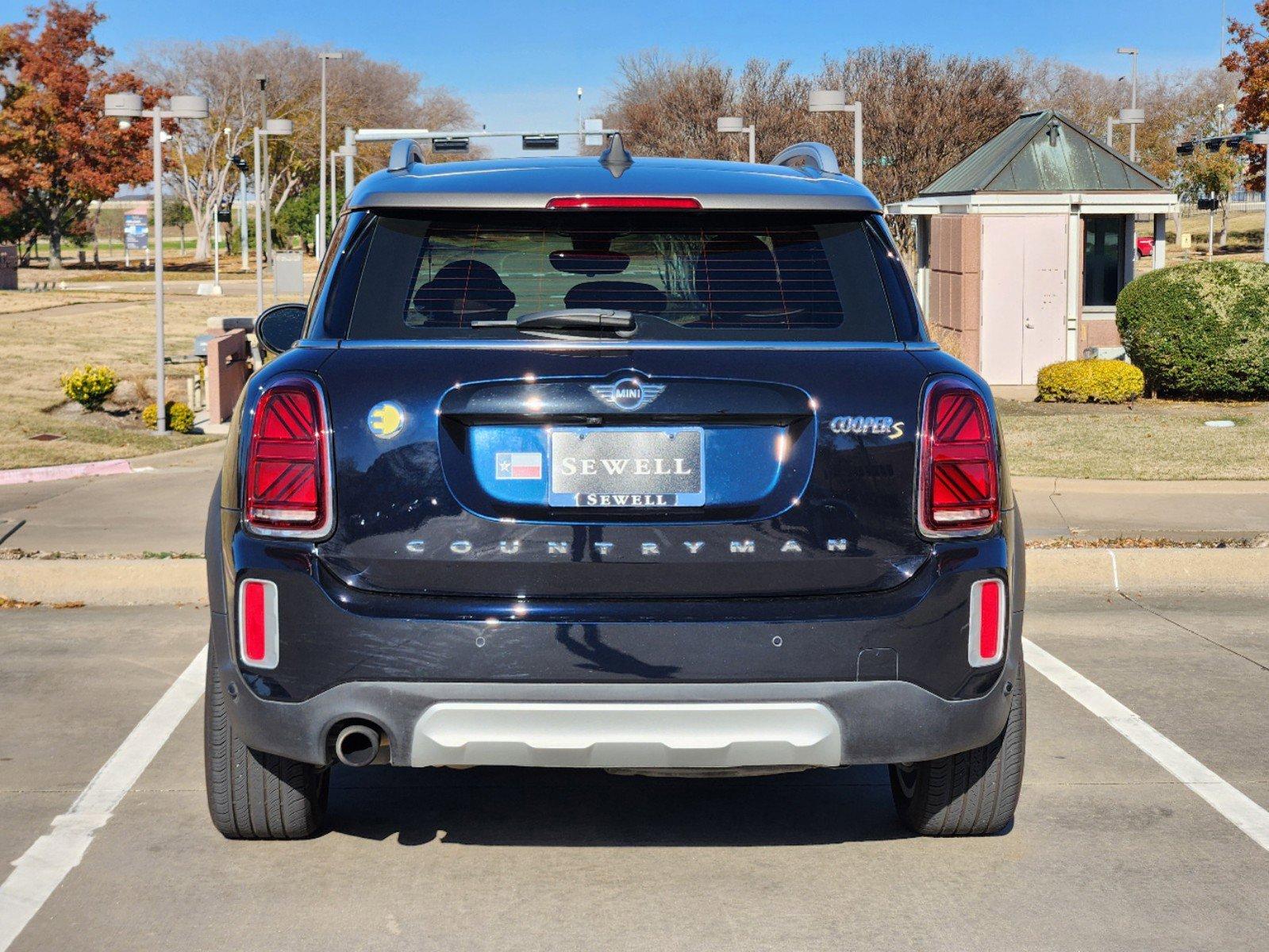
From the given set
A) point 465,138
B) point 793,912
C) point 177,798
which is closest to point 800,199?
point 793,912

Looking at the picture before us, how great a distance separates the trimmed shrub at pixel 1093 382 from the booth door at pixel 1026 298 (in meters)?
3.74

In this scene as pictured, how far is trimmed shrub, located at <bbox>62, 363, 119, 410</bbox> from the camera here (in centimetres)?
2083

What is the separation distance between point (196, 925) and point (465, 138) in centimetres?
3469

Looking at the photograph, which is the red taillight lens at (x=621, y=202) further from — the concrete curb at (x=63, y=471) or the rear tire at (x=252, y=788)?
the concrete curb at (x=63, y=471)

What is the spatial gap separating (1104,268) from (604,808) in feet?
71.4

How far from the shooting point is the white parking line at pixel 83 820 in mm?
4453

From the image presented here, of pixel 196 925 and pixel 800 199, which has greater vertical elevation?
pixel 800 199

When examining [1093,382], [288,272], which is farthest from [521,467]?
[288,272]

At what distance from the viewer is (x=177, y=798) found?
541cm

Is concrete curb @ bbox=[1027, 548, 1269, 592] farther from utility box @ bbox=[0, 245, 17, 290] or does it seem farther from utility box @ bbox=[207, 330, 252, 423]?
utility box @ bbox=[0, 245, 17, 290]

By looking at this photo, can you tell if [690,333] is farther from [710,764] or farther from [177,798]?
[177,798]

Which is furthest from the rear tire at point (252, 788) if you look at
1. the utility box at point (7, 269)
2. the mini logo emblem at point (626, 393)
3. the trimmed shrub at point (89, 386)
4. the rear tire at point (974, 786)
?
the utility box at point (7, 269)

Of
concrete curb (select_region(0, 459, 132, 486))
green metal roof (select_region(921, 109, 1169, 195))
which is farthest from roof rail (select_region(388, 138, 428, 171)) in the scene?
green metal roof (select_region(921, 109, 1169, 195))

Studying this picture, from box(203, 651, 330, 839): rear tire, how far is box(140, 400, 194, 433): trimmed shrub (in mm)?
15838
